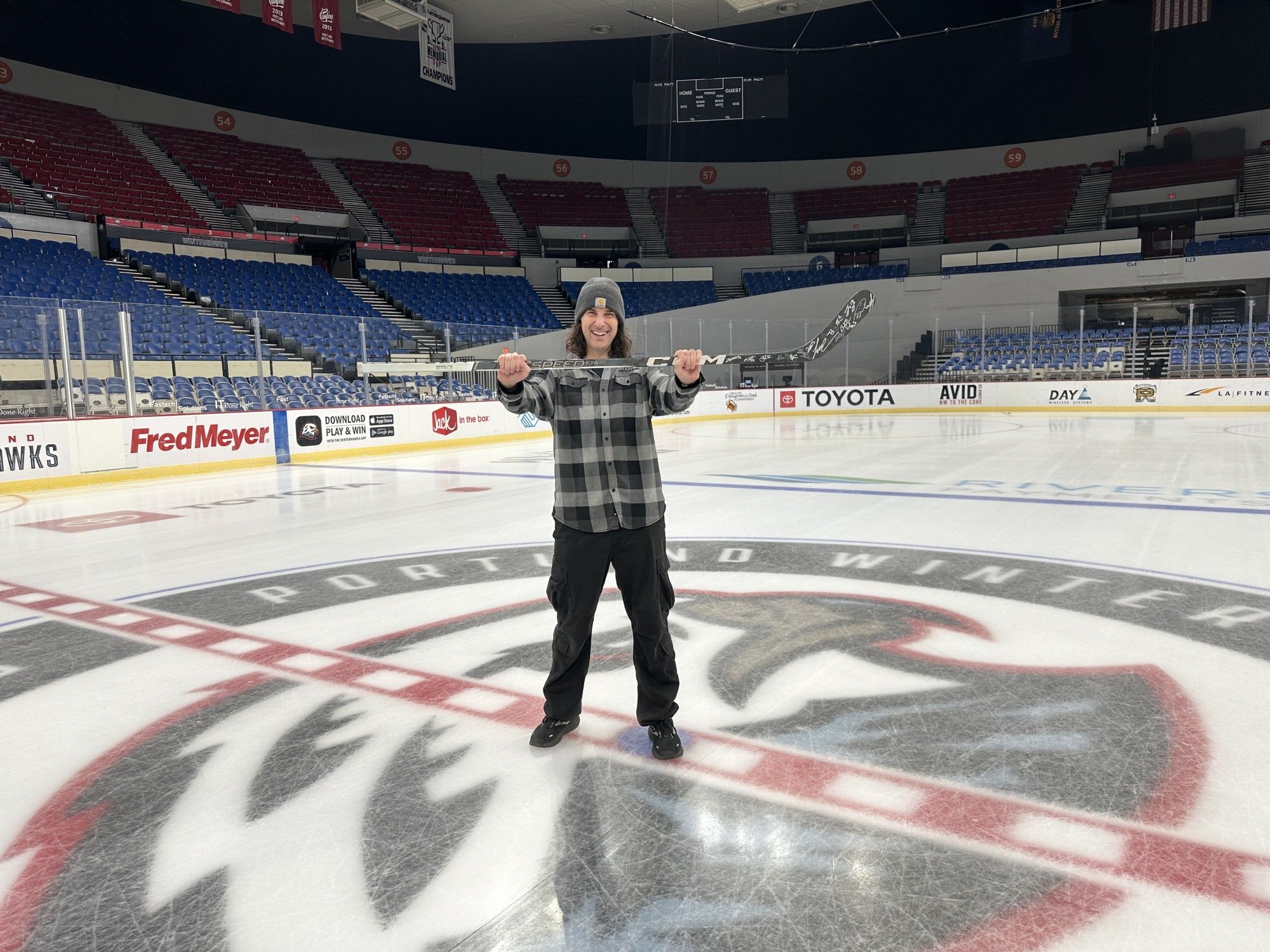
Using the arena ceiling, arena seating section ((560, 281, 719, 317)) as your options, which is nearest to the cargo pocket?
the arena ceiling

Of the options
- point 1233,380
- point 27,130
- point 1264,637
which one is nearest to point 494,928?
point 1264,637

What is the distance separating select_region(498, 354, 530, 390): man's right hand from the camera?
233 cm

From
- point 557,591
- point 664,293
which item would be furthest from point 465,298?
point 557,591

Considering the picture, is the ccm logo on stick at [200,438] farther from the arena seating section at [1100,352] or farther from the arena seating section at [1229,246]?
the arena seating section at [1229,246]

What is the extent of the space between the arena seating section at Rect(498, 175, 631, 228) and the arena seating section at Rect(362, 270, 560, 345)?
202 inches

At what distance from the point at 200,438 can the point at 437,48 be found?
1455 centimetres

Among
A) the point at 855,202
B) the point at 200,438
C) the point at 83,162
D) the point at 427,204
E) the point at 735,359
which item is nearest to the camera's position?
the point at 735,359

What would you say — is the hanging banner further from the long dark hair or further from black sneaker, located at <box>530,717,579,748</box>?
black sneaker, located at <box>530,717,579,748</box>

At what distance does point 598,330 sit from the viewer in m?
2.57

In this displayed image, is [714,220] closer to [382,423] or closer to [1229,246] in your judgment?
[1229,246]

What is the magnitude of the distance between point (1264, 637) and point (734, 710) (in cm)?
240

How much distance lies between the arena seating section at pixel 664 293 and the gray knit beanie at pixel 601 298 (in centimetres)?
2777

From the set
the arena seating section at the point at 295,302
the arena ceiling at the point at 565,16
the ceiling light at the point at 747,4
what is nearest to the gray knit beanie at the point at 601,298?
the arena seating section at the point at 295,302

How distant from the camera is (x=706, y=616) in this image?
4004 millimetres
